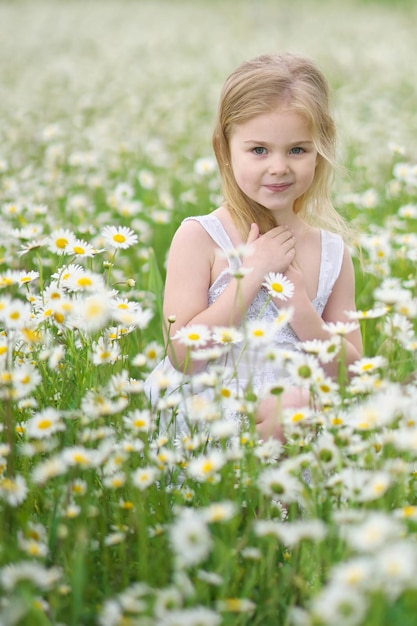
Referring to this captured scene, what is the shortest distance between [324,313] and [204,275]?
0.38m

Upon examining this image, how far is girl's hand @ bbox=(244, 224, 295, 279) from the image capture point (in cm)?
220

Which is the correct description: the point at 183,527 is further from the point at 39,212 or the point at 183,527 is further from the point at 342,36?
the point at 342,36

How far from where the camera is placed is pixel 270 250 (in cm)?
222

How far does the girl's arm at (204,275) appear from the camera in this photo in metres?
2.15

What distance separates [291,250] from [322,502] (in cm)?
87

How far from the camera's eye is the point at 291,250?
2.25 m

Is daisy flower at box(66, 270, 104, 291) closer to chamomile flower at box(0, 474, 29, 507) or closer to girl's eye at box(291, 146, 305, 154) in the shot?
chamomile flower at box(0, 474, 29, 507)

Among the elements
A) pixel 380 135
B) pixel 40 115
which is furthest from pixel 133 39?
pixel 380 135

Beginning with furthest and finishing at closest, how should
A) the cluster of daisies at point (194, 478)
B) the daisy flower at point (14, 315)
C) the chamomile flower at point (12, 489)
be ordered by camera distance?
the daisy flower at point (14, 315)
the chamomile flower at point (12, 489)
the cluster of daisies at point (194, 478)

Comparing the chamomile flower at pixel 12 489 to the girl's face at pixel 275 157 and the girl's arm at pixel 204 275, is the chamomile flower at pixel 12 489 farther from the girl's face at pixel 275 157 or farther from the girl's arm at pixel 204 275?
the girl's face at pixel 275 157

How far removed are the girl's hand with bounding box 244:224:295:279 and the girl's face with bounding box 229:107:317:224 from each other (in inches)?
2.8

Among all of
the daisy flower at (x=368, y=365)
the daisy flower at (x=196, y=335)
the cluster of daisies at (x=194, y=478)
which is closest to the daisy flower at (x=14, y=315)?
the cluster of daisies at (x=194, y=478)

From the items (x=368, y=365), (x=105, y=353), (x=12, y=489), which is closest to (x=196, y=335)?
(x=105, y=353)

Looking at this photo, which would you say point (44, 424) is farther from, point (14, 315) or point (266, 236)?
point (266, 236)
